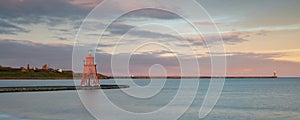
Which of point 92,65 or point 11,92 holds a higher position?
point 92,65

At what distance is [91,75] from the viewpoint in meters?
97.6

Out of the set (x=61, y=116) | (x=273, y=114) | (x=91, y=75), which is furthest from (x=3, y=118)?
(x=91, y=75)

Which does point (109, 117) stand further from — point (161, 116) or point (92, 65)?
point (92, 65)

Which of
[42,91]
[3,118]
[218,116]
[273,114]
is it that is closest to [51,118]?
[3,118]

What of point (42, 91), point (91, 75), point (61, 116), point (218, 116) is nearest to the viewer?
point (61, 116)

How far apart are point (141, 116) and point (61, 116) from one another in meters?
8.58

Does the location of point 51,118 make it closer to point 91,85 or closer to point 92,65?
point 92,65

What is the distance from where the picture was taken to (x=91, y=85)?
103 m

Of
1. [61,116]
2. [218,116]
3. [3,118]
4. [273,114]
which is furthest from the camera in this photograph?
[273,114]

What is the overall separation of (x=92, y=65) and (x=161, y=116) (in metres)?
55.7

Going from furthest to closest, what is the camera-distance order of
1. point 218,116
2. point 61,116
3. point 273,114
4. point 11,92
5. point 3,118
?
point 11,92 → point 273,114 → point 218,116 → point 61,116 → point 3,118

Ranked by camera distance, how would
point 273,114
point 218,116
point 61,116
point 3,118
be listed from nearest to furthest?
point 3,118, point 61,116, point 218,116, point 273,114

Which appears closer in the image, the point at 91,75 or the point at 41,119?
the point at 41,119

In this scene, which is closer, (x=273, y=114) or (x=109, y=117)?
(x=109, y=117)
